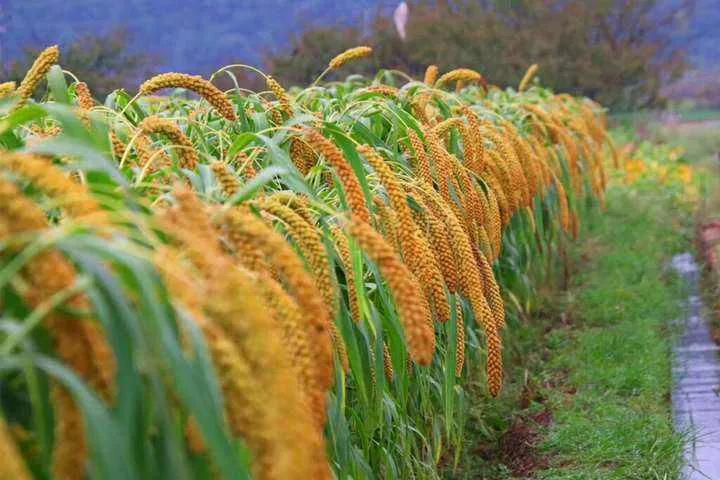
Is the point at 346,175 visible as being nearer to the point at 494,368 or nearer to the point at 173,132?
the point at 173,132

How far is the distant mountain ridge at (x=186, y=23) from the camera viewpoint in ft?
35.2

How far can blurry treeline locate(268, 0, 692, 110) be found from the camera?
15539mm

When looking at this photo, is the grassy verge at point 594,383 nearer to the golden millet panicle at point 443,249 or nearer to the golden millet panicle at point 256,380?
the golden millet panicle at point 443,249

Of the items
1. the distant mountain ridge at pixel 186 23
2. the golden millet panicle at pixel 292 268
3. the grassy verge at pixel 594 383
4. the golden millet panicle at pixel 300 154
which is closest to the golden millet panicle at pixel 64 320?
the golden millet panicle at pixel 292 268

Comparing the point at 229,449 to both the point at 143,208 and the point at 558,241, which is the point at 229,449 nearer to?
the point at 143,208

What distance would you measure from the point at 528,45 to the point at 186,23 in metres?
5.38

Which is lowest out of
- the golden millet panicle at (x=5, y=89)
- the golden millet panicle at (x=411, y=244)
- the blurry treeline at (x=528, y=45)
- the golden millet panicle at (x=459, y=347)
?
the blurry treeline at (x=528, y=45)

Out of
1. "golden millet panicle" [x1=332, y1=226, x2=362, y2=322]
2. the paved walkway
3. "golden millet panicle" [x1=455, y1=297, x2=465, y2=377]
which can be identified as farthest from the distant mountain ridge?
"golden millet panicle" [x1=332, y1=226, x2=362, y2=322]

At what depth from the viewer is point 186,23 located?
1384 centimetres

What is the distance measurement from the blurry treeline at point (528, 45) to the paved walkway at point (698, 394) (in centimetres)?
944

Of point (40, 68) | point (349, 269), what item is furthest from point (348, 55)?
point (349, 269)

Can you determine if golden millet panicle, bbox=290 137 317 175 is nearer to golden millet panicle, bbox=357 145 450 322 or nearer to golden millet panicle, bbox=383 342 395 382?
golden millet panicle, bbox=383 342 395 382

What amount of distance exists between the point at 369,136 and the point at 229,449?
2.26 metres

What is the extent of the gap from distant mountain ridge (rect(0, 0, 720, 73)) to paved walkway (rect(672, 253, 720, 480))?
6.57 metres
